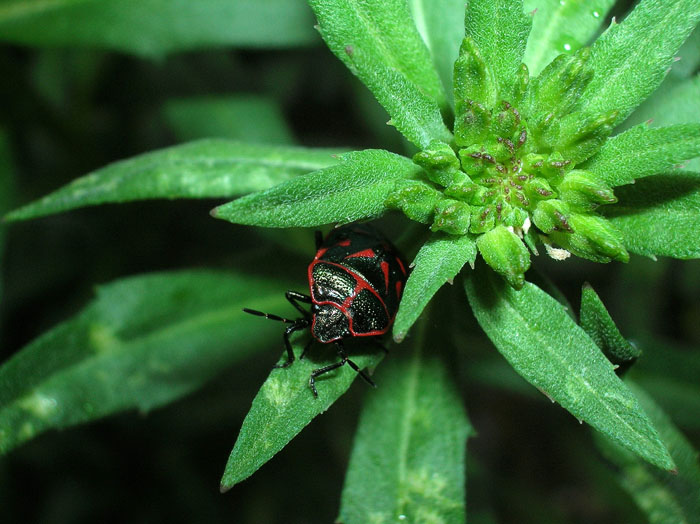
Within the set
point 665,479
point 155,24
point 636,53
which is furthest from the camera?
point 155,24

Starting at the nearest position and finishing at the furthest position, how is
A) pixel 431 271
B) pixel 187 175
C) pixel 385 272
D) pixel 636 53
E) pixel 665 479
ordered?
pixel 431 271
pixel 636 53
pixel 385 272
pixel 187 175
pixel 665 479

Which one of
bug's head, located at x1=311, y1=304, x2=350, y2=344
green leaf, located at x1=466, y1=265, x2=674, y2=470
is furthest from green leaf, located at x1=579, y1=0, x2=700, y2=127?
bug's head, located at x1=311, y1=304, x2=350, y2=344

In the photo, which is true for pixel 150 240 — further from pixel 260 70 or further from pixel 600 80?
pixel 600 80

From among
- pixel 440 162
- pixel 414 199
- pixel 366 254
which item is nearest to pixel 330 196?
pixel 414 199

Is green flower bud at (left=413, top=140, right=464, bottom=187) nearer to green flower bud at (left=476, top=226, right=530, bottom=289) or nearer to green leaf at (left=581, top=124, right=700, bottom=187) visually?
green flower bud at (left=476, top=226, right=530, bottom=289)

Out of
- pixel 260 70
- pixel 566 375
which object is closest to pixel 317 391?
pixel 566 375

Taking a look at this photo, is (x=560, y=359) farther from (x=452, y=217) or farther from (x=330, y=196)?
(x=330, y=196)

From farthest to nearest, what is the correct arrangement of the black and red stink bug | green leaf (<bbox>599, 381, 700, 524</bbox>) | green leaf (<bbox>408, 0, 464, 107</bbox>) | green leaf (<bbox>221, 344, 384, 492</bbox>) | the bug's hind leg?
green leaf (<bbox>599, 381, 700, 524</bbox>), green leaf (<bbox>408, 0, 464, 107</bbox>), the black and red stink bug, the bug's hind leg, green leaf (<bbox>221, 344, 384, 492</bbox>)
